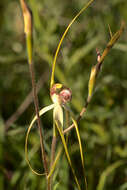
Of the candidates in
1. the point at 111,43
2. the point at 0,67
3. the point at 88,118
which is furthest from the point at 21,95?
the point at 111,43

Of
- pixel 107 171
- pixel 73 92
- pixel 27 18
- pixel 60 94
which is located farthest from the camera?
pixel 73 92

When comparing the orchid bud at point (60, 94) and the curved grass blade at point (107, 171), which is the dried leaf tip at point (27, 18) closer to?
the orchid bud at point (60, 94)

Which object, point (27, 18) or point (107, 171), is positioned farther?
point (107, 171)

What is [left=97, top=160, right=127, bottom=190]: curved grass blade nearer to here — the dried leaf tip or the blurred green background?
the blurred green background

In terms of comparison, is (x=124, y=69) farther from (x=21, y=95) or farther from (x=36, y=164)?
(x=36, y=164)

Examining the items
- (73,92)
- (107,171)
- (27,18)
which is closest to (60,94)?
(27,18)

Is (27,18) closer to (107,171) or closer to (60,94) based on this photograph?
(60,94)

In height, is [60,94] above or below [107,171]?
above

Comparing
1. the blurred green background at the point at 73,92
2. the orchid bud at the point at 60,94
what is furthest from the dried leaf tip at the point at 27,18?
the blurred green background at the point at 73,92
